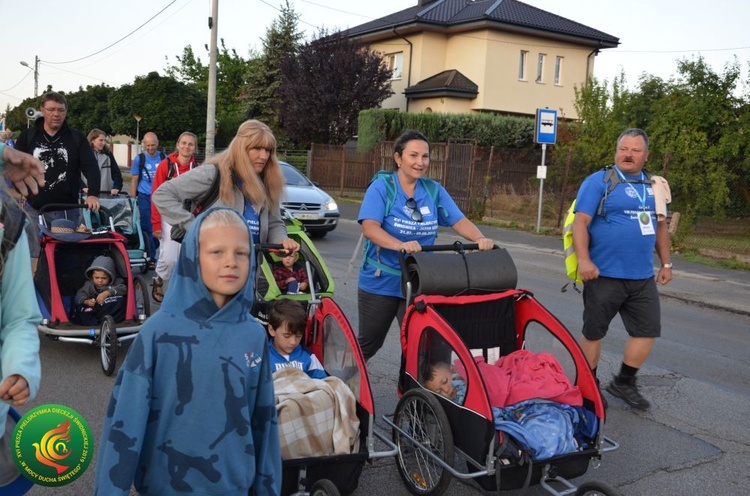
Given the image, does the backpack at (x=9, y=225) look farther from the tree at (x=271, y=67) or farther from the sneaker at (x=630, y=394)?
the tree at (x=271, y=67)

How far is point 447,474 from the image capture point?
378 centimetres

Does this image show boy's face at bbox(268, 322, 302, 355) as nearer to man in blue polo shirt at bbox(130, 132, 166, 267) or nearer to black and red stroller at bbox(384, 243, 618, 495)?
black and red stroller at bbox(384, 243, 618, 495)

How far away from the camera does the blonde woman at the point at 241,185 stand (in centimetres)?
489

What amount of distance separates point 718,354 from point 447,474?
502 centimetres

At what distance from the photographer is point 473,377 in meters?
3.68

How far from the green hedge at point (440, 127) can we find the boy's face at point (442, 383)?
28.6 metres

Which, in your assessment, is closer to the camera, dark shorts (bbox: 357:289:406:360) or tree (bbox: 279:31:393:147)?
dark shorts (bbox: 357:289:406:360)

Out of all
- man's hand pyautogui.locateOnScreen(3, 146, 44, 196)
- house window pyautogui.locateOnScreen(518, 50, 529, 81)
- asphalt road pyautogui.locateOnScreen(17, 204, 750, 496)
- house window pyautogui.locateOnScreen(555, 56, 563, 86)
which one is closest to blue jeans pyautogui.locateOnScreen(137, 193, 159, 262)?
asphalt road pyautogui.locateOnScreen(17, 204, 750, 496)

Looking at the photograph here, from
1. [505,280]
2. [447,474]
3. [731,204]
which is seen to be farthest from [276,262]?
[731,204]

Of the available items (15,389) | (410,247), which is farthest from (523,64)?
(15,389)

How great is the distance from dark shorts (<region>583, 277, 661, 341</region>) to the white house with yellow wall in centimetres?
3259

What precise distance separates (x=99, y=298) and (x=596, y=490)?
184 inches

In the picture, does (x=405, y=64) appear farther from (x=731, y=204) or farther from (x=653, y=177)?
(x=653, y=177)

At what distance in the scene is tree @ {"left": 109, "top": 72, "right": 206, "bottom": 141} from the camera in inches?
1820
